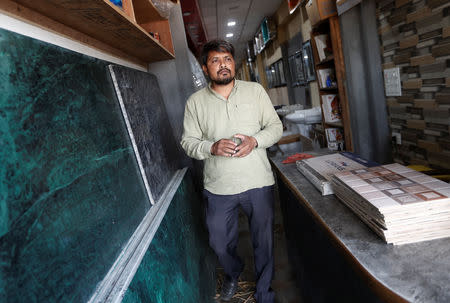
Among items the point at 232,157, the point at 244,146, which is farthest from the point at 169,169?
the point at 244,146

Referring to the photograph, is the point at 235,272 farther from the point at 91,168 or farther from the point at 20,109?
the point at 20,109

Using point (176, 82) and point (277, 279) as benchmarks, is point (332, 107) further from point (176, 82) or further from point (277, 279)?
point (277, 279)

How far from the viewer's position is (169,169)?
2178mm

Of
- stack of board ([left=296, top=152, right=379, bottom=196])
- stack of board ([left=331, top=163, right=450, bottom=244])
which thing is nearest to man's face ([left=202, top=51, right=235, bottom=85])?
stack of board ([left=296, top=152, right=379, bottom=196])

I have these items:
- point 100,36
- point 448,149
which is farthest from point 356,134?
point 100,36

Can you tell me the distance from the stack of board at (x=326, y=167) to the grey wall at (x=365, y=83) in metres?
1.04

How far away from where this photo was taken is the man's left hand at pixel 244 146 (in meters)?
1.80

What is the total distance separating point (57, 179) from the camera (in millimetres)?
862

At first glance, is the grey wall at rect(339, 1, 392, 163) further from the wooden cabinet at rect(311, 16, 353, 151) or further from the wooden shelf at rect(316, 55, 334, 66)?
the wooden shelf at rect(316, 55, 334, 66)

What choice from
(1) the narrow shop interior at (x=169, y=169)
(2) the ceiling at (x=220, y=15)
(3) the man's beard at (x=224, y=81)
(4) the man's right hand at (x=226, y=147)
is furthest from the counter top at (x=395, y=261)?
(2) the ceiling at (x=220, y=15)

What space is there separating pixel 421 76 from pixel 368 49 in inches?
24.8

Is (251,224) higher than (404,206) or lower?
lower

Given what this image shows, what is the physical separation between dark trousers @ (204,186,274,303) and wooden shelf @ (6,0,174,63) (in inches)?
41.9

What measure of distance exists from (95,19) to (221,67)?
34.4 inches
